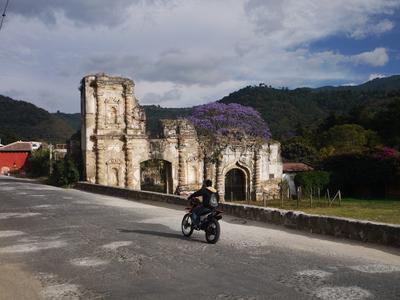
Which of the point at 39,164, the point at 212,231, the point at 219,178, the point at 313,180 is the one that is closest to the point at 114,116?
the point at 219,178

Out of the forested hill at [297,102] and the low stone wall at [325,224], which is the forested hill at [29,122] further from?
the low stone wall at [325,224]

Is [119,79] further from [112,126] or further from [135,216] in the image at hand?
[135,216]

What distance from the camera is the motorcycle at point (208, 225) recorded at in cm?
918

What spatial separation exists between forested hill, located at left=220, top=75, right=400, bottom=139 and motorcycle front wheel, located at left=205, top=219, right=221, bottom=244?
202 feet

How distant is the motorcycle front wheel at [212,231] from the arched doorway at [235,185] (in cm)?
2164

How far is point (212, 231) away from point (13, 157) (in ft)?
168

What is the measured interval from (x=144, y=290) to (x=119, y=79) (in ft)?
72.9

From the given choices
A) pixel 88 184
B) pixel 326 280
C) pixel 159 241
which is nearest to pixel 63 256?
pixel 159 241

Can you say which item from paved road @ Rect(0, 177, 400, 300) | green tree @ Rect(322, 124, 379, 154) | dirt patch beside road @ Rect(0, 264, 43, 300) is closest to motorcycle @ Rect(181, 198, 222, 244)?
paved road @ Rect(0, 177, 400, 300)

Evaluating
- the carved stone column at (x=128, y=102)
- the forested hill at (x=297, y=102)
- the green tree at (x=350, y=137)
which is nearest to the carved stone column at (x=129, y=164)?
the carved stone column at (x=128, y=102)

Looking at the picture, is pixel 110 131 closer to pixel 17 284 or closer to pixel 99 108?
pixel 99 108

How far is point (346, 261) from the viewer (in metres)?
7.56

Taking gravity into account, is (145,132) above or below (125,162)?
above

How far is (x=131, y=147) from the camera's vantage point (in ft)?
88.9
